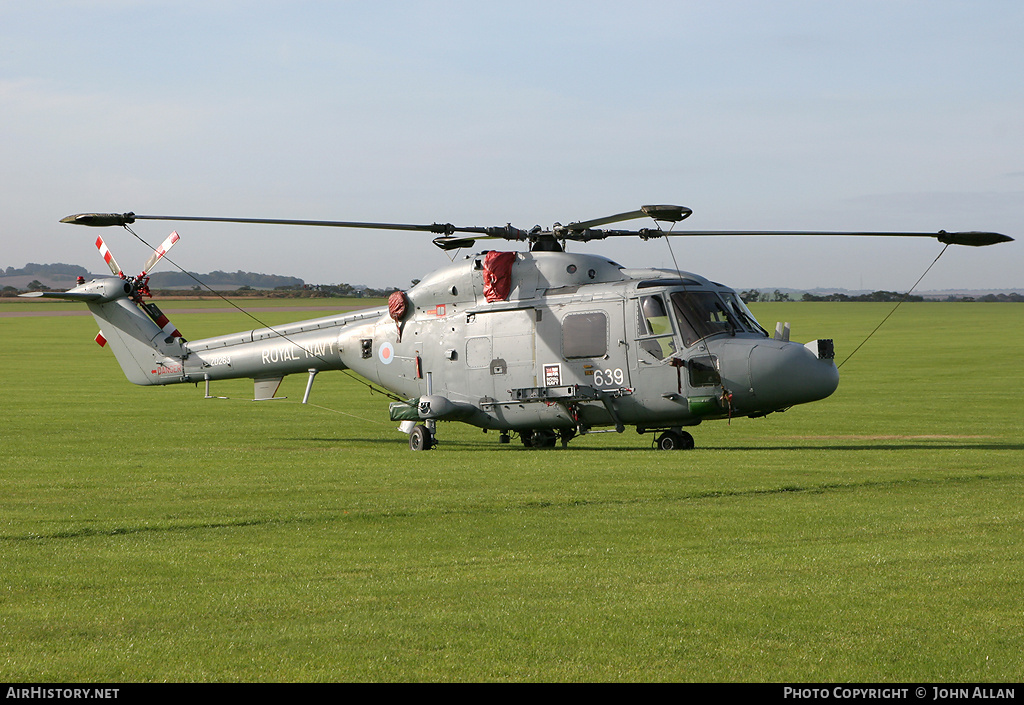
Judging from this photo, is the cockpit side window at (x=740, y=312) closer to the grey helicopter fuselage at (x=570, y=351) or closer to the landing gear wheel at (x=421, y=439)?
the grey helicopter fuselage at (x=570, y=351)

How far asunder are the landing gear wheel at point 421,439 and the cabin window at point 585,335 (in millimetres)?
3261

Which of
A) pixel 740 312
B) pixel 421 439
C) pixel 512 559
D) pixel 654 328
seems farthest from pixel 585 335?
pixel 512 559

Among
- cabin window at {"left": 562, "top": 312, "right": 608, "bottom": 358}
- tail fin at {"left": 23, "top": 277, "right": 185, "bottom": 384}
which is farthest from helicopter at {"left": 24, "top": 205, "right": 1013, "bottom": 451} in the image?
tail fin at {"left": 23, "top": 277, "right": 185, "bottom": 384}

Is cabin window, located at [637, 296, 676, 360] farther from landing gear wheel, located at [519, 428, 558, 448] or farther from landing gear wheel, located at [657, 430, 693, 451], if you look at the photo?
landing gear wheel, located at [519, 428, 558, 448]

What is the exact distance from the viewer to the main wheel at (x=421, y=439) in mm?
22531

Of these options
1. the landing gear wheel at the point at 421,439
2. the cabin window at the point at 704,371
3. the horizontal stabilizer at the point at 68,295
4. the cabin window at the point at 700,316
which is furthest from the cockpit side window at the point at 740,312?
the horizontal stabilizer at the point at 68,295

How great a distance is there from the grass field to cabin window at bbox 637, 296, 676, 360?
186 centimetres

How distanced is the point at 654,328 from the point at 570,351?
5.63 feet

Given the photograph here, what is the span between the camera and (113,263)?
2788cm

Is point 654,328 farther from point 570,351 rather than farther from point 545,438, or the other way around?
point 545,438

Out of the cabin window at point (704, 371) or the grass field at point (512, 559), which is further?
the cabin window at point (704, 371)

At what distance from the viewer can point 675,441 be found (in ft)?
71.2

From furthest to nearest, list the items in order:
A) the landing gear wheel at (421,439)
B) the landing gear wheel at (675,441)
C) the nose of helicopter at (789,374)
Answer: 1. the landing gear wheel at (421,439)
2. the landing gear wheel at (675,441)
3. the nose of helicopter at (789,374)

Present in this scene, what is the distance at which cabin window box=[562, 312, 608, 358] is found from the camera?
829 inches
